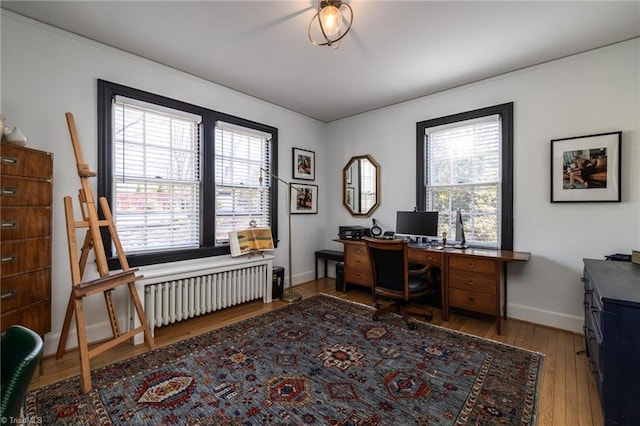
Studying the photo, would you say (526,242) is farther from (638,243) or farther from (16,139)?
(16,139)

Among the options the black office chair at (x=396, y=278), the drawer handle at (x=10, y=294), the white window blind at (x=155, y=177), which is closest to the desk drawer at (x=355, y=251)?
the black office chair at (x=396, y=278)

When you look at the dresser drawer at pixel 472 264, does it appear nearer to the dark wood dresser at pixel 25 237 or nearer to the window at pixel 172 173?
the window at pixel 172 173

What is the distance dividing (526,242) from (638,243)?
0.83 m

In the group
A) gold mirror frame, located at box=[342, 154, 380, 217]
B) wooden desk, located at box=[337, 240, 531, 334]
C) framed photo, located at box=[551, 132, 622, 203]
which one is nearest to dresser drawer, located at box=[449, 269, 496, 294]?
wooden desk, located at box=[337, 240, 531, 334]

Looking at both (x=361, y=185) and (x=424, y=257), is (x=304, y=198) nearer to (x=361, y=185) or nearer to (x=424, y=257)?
(x=361, y=185)

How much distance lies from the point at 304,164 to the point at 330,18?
2.72m

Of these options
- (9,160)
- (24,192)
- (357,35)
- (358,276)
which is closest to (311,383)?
(358,276)

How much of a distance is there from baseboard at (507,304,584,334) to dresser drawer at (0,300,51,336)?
446cm

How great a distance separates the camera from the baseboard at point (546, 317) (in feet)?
9.25

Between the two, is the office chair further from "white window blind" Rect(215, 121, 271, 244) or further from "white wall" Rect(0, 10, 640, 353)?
"white window blind" Rect(215, 121, 271, 244)

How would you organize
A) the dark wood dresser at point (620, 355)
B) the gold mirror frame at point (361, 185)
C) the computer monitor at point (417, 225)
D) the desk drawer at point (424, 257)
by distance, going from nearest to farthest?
the dark wood dresser at point (620, 355), the desk drawer at point (424, 257), the computer monitor at point (417, 225), the gold mirror frame at point (361, 185)

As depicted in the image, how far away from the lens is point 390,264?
2.92 m

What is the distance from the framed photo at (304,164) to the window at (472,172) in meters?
Result: 1.77

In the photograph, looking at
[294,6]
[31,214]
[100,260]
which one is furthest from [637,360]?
[31,214]
